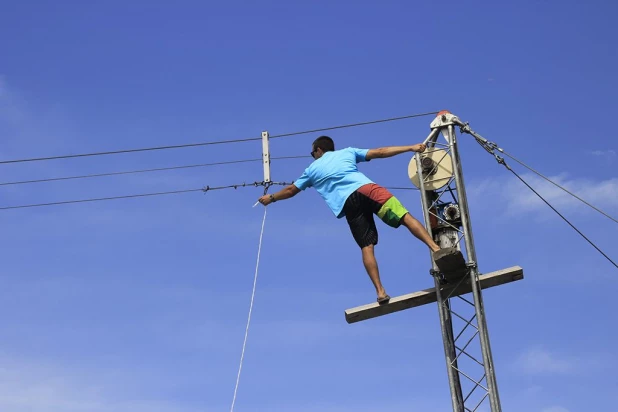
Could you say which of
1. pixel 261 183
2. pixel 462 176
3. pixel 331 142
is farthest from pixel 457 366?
pixel 261 183

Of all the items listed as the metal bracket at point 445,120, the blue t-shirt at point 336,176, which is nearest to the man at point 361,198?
the blue t-shirt at point 336,176

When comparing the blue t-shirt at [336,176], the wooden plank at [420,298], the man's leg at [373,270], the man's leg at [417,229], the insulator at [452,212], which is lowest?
the wooden plank at [420,298]

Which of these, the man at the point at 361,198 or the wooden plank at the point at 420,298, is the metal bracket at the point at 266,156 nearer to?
the man at the point at 361,198

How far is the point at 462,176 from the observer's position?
851cm

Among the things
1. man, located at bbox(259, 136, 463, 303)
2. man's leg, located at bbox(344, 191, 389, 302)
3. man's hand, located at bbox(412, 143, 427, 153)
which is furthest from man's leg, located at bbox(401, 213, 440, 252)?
man's hand, located at bbox(412, 143, 427, 153)

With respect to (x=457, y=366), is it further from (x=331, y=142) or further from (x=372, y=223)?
(x=331, y=142)

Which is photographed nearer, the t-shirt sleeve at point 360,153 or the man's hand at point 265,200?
the t-shirt sleeve at point 360,153

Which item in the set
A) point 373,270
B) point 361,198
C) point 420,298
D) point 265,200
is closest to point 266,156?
point 265,200

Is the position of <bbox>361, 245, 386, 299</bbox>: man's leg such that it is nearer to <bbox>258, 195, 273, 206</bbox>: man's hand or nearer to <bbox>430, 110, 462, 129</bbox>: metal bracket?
<bbox>258, 195, 273, 206</bbox>: man's hand

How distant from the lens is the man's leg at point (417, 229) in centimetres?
812

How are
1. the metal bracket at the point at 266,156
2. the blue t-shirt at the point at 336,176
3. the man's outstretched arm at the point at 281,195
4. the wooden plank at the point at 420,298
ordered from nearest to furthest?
the wooden plank at the point at 420,298
the blue t-shirt at the point at 336,176
the man's outstretched arm at the point at 281,195
the metal bracket at the point at 266,156

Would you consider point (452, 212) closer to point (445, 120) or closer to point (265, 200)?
point (445, 120)

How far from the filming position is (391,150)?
27.6 feet

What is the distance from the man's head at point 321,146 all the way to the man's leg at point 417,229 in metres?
1.09
